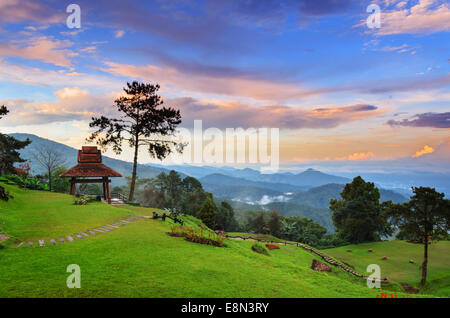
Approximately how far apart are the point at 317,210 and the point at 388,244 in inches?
6014

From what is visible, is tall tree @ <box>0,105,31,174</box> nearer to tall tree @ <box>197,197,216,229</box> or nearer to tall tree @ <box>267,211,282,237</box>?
tall tree @ <box>197,197,216,229</box>

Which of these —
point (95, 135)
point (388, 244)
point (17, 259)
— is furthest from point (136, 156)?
point (388, 244)

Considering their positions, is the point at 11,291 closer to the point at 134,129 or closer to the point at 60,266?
the point at 60,266

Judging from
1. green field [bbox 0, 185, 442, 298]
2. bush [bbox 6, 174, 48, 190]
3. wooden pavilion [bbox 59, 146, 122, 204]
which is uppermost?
wooden pavilion [bbox 59, 146, 122, 204]

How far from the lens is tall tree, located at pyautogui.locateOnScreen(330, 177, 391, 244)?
39378mm

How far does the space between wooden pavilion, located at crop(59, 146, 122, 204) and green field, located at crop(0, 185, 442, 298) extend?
37.7ft

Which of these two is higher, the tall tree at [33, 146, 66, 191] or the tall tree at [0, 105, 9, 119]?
the tall tree at [0, 105, 9, 119]

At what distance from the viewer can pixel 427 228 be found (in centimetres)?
2272

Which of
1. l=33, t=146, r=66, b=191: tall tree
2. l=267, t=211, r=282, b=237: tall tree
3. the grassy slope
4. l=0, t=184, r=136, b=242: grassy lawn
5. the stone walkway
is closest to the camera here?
the stone walkway

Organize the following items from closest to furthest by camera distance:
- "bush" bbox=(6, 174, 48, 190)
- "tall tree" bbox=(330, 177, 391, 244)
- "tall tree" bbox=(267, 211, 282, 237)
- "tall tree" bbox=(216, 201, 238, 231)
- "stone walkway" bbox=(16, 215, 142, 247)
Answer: "stone walkway" bbox=(16, 215, 142, 247) → "bush" bbox=(6, 174, 48, 190) → "tall tree" bbox=(330, 177, 391, 244) → "tall tree" bbox=(216, 201, 238, 231) → "tall tree" bbox=(267, 211, 282, 237)

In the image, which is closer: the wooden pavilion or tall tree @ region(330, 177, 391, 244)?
the wooden pavilion

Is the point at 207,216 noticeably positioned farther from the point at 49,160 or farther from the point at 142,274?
the point at 142,274

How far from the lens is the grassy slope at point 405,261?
72.8 ft

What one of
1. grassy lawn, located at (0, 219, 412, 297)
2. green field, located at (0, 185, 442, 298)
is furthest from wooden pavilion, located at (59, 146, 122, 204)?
grassy lawn, located at (0, 219, 412, 297)
